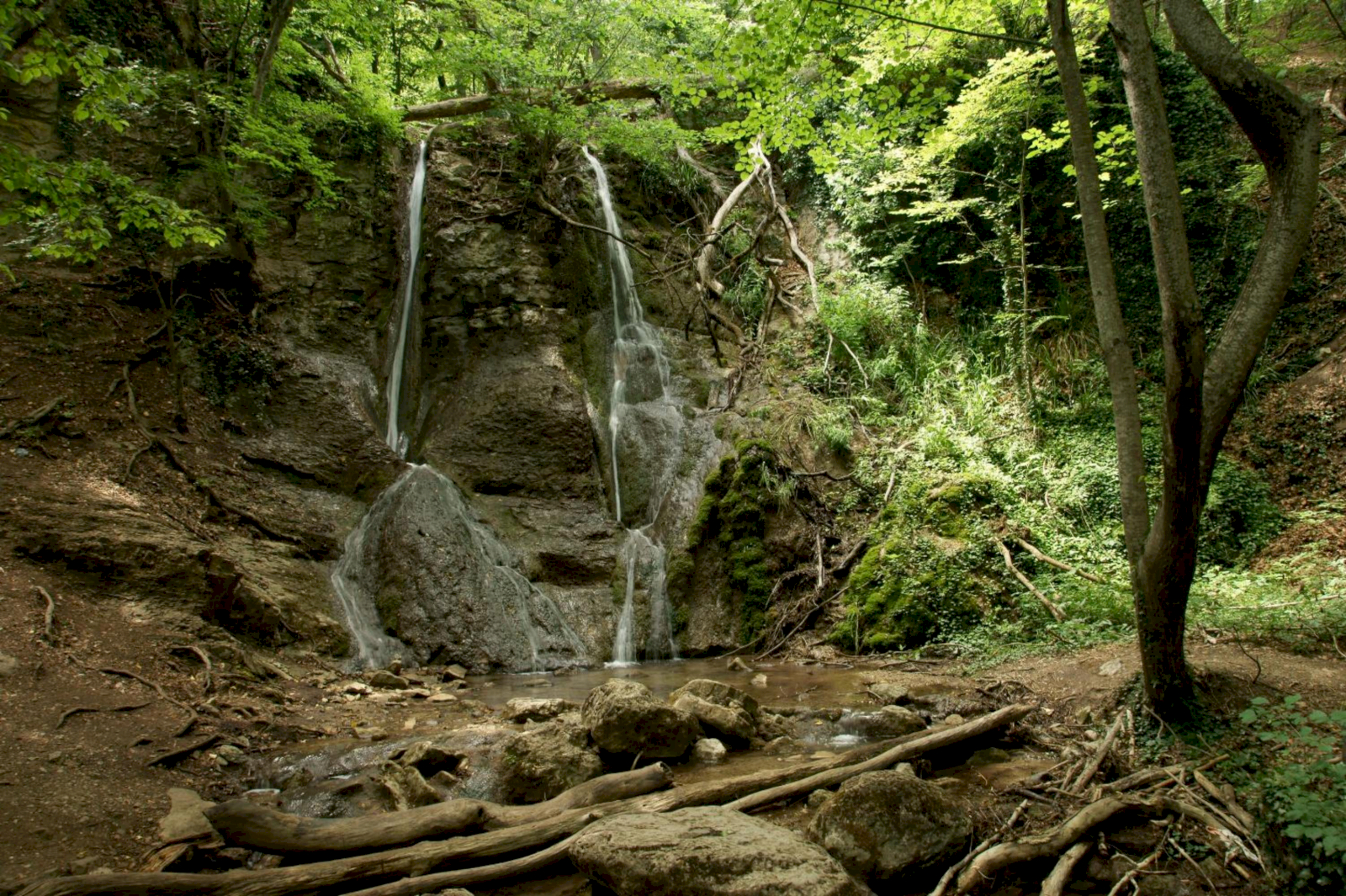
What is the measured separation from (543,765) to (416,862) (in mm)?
1395

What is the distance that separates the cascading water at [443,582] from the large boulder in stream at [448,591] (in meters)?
0.01

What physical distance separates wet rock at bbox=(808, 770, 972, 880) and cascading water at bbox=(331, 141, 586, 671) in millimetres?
6270

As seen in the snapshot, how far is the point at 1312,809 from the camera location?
3031 mm

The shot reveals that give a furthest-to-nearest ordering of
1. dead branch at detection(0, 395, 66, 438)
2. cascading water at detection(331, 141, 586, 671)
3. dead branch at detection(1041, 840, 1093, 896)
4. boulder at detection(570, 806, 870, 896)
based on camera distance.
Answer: cascading water at detection(331, 141, 586, 671)
dead branch at detection(0, 395, 66, 438)
dead branch at detection(1041, 840, 1093, 896)
boulder at detection(570, 806, 870, 896)

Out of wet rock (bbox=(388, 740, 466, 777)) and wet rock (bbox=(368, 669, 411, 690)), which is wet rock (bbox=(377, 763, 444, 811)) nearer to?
wet rock (bbox=(388, 740, 466, 777))

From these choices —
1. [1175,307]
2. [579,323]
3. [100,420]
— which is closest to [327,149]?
[579,323]

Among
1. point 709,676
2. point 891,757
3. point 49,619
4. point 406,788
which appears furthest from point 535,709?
point 49,619

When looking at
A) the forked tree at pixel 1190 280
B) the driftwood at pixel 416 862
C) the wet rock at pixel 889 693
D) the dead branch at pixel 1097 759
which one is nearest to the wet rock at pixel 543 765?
the driftwood at pixel 416 862

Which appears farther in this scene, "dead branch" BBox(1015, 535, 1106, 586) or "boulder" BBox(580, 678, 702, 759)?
"dead branch" BBox(1015, 535, 1106, 586)

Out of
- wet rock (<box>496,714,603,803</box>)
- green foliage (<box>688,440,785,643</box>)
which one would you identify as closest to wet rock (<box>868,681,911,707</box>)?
wet rock (<box>496,714,603,803</box>)

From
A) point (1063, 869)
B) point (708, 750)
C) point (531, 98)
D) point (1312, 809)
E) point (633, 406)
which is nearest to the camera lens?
point (1312, 809)

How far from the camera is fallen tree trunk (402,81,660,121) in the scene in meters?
13.5

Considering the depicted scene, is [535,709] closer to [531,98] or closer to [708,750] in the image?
[708,750]

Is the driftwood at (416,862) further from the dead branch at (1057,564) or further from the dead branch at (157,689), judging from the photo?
the dead branch at (1057,564)
